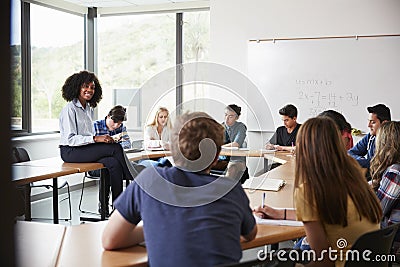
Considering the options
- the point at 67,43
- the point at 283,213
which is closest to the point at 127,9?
the point at 67,43

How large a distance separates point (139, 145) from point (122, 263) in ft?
5.84

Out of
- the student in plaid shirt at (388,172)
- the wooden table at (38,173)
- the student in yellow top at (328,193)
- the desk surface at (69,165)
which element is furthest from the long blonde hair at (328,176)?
the desk surface at (69,165)

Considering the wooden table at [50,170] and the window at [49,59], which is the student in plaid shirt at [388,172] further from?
the window at [49,59]

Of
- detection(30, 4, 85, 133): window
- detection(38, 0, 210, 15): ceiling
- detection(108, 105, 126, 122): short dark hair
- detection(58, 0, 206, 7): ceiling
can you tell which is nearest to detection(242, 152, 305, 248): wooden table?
detection(108, 105, 126, 122): short dark hair

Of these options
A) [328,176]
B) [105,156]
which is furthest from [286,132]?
[328,176]

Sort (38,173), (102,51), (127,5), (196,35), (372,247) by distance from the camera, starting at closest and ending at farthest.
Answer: (372,247)
(38,173)
(196,35)
(127,5)
(102,51)

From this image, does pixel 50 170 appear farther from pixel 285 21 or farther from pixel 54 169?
pixel 285 21

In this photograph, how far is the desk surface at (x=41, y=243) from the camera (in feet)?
5.07

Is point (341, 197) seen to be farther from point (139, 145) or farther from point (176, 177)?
point (139, 145)

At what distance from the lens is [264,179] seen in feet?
10.4

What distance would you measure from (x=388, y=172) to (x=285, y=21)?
11.2ft

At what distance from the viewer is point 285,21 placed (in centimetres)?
554

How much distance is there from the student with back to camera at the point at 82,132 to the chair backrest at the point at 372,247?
2.69 meters

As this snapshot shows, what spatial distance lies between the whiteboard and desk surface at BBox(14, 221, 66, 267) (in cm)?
384
